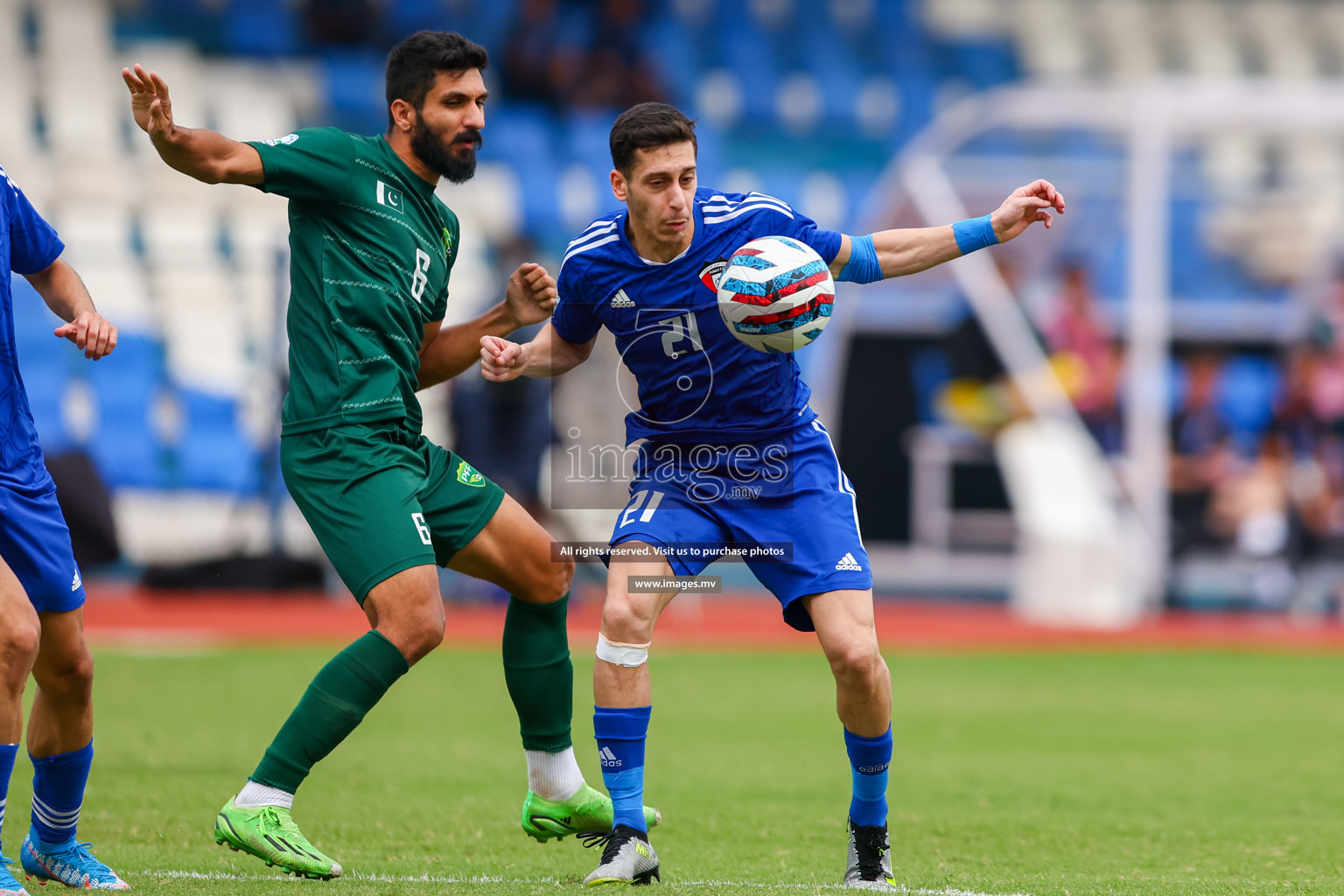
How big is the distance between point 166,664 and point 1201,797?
21.7 feet

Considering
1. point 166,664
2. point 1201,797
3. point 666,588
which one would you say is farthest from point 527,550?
point 166,664

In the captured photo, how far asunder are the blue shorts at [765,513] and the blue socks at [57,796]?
1737 millimetres

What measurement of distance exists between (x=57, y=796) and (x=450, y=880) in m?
1.17

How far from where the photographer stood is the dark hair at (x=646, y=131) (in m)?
4.67

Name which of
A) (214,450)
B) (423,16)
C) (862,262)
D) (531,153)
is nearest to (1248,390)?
(531,153)

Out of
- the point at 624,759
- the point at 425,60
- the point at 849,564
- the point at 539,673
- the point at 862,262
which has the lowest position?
the point at 624,759

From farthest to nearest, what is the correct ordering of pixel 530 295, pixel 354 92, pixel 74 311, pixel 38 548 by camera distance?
pixel 354 92, pixel 530 295, pixel 74 311, pixel 38 548

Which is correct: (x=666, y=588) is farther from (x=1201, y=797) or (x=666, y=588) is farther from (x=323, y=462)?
(x=1201, y=797)

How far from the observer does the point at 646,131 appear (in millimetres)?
4668

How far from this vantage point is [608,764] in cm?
468

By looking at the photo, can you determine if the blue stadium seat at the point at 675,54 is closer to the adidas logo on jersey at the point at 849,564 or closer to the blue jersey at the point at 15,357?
the adidas logo on jersey at the point at 849,564

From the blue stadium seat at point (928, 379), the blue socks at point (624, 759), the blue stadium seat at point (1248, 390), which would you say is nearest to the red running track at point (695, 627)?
the blue stadium seat at point (928, 379)

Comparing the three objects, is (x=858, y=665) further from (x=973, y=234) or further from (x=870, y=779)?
(x=973, y=234)

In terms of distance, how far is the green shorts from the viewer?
4.61 metres
